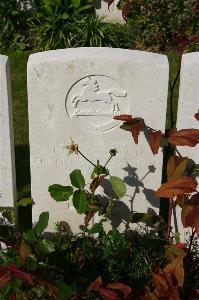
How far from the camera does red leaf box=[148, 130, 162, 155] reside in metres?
3.16

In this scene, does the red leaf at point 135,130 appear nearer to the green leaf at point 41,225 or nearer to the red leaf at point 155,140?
the red leaf at point 155,140

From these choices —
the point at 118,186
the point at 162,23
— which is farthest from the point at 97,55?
the point at 162,23

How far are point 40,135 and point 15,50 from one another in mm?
3801

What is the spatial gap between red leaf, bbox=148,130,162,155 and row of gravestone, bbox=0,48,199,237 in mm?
137

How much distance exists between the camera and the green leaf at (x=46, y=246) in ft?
9.78

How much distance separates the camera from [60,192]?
11.0 ft

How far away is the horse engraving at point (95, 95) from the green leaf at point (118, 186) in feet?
1.35

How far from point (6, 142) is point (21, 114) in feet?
7.59

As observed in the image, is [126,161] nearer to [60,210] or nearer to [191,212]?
[60,210]

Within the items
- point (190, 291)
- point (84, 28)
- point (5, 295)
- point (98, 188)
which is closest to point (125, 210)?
point (98, 188)

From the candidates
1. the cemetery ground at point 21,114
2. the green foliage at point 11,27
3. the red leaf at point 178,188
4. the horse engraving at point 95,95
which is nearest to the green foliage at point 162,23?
the cemetery ground at point 21,114

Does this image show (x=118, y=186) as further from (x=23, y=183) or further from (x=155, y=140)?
(x=23, y=183)

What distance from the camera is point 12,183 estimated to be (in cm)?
356

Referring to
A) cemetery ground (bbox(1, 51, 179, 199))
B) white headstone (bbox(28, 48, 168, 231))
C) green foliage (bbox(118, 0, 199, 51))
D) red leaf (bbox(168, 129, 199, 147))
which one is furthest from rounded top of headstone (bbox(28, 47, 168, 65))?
green foliage (bbox(118, 0, 199, 51))
